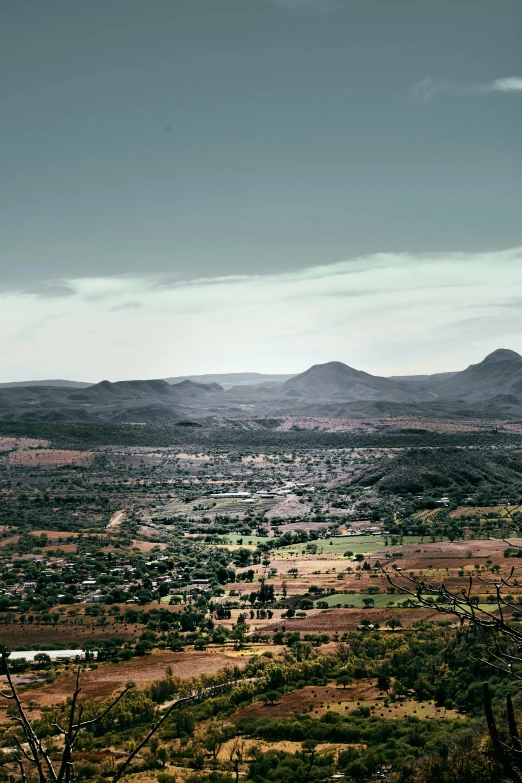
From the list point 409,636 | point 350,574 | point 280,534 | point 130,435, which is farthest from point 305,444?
point 409,636

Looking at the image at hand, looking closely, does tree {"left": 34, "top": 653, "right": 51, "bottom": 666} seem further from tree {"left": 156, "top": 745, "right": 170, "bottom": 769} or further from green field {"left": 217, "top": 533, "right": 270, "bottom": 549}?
green field {"left": 217, "top": 533, "right": 270, "bottom": 549}

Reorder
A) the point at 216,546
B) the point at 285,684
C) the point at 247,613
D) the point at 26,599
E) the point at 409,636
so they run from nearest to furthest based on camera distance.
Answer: the point at 285,684 < the point at 409,636 < the point at 247,613 < the point at 26,599 < the point at 216,546

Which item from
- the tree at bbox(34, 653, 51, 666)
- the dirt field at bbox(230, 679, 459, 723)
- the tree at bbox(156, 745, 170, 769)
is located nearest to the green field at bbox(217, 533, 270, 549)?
the tree at bbox(34, 653, 51, 666)

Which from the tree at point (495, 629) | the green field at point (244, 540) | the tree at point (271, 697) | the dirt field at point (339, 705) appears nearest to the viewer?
the tree at point (495, 629)

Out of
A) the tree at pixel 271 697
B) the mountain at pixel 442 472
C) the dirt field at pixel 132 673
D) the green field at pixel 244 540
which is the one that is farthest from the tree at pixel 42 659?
the mountain at pixel 442 472

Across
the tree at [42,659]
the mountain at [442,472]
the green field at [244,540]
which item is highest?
the mountain at [442,472]

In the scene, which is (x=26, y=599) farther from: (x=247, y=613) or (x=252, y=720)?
(x=252, y=720)

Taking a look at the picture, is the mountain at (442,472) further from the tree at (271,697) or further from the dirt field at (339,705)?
the tree at (271,697)

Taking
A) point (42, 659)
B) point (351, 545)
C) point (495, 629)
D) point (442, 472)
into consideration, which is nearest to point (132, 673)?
point (42, 659)

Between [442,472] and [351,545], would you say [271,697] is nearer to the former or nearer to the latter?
[351,545]

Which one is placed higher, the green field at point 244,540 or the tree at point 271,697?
the tree at point 271,697

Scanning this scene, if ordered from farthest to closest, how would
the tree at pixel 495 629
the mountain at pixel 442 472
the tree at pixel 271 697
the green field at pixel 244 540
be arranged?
the mountain at pixel 442 472 < the green field at pixel 244 540 < the tree at pixel 271 697 < the tree at pixel 495 629
